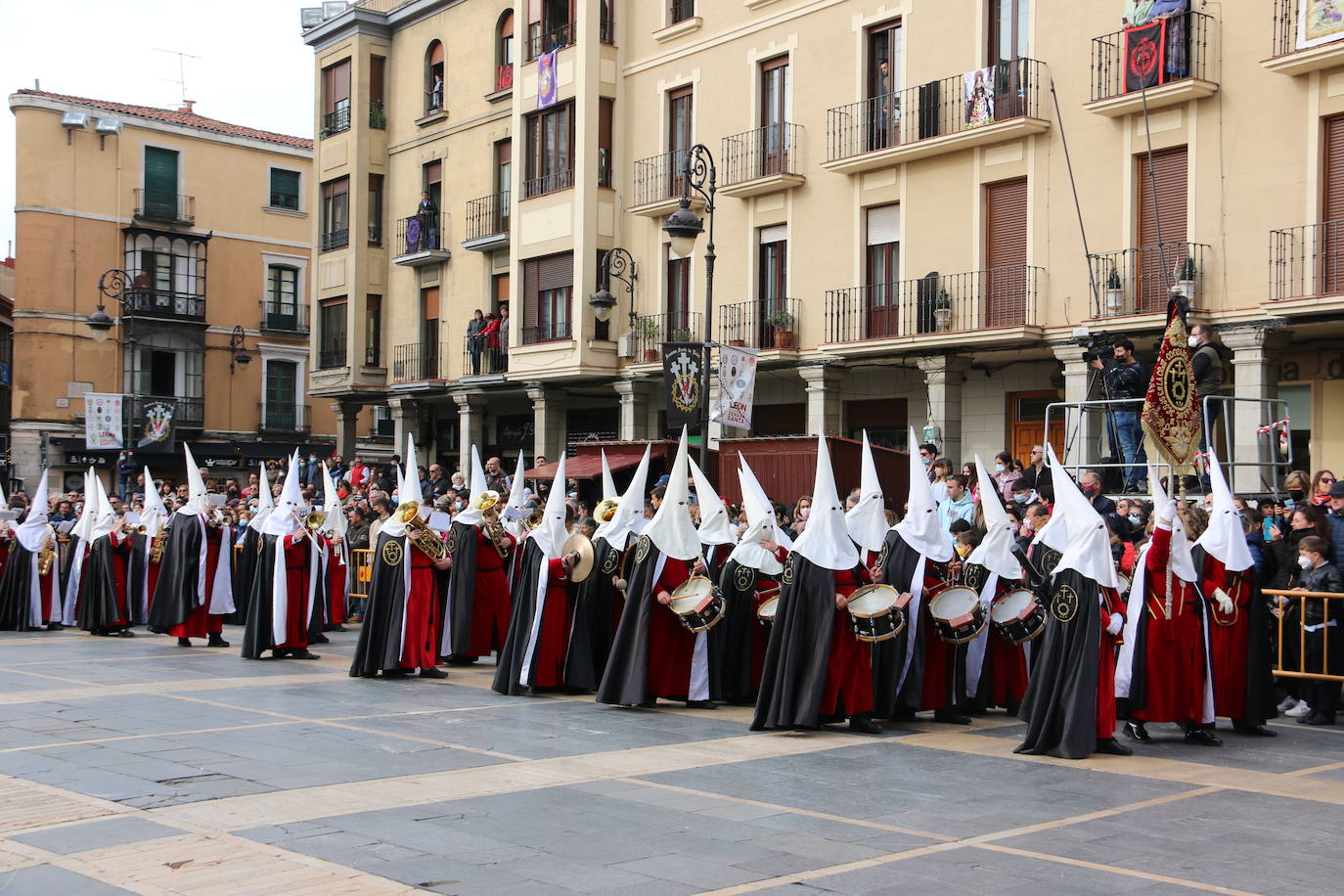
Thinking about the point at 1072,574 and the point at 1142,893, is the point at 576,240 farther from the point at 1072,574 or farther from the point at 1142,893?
the point at 1142,893

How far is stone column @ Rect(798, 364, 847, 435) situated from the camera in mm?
25188

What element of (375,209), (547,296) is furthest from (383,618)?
(375,209)

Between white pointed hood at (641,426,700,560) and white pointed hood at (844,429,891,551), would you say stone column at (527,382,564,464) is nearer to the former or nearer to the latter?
white pointed hood at (641,426,700,560)

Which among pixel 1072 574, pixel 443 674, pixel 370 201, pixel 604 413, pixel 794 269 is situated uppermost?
pixel 370 201

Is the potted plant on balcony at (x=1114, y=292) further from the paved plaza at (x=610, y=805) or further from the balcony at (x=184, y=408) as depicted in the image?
the balcony at (x=184, y=408)

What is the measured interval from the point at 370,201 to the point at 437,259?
3134mm

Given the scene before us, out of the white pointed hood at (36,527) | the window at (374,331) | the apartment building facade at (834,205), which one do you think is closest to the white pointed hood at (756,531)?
the apartment building facade at (834,205)

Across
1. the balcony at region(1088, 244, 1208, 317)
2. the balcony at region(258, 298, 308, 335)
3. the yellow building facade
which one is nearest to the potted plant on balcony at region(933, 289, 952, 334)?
the balcony at region(1088, 244, 1208, 317)

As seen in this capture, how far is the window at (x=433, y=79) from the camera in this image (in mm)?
34688

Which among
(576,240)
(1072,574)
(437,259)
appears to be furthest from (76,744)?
(437,259)

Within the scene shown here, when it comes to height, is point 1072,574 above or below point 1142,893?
above

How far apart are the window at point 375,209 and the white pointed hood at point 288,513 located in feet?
66.2

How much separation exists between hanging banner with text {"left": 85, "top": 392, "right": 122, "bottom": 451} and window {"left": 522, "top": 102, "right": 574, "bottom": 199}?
16057 mm

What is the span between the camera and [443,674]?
15008 mm
